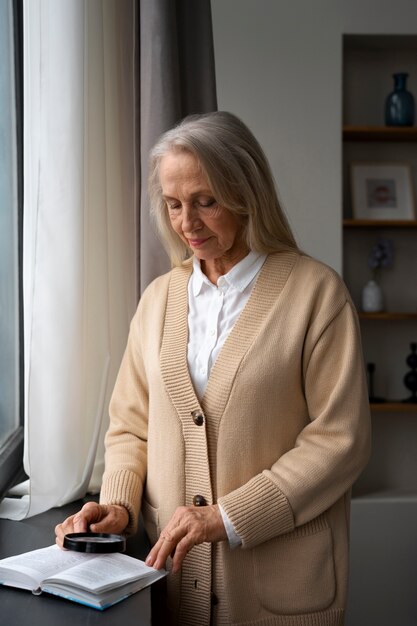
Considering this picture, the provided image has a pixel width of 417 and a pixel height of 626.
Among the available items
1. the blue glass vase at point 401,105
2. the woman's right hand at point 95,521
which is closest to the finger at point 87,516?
the woman's right hand at point 95,521

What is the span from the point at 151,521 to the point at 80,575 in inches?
14.8

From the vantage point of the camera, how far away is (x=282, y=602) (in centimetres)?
167

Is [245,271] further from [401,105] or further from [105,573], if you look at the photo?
[401,105]

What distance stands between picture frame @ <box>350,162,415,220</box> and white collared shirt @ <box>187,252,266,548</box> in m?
2.43

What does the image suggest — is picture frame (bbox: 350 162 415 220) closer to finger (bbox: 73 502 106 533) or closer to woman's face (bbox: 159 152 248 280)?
woman's face (bbox: 159 152 248 280)

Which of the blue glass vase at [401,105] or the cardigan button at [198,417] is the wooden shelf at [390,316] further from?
the cardigan button at [198,417]

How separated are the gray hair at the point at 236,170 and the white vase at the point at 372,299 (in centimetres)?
228

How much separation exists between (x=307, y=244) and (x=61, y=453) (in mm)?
2153

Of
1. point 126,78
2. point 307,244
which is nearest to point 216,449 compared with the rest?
point 126,78

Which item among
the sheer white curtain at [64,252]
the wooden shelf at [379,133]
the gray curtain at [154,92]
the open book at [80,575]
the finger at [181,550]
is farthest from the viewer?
the wooden shelf at [379,133]

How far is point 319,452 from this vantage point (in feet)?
5.35

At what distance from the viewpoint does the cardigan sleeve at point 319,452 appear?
160cm

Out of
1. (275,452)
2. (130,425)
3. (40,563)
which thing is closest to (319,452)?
(275,452)

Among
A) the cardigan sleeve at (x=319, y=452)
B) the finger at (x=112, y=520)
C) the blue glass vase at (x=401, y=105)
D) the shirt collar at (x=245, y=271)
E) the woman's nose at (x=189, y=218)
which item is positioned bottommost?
the finger at (x=112, y=520)
